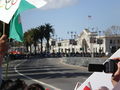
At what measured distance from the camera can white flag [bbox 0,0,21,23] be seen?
441cm

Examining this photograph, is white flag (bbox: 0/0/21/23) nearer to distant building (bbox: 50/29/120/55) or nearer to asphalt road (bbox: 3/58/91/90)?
asphalt road (bbox: 3/58/91/90)

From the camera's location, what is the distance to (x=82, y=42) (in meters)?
161

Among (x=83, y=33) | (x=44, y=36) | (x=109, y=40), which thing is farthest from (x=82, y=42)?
(x=44, y=36)

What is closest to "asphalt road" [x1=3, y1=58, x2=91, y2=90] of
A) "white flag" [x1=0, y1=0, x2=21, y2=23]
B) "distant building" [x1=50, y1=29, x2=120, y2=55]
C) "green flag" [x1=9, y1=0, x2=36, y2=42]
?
"green flag" [x1=9, y1=0, x2=36, y2=42]

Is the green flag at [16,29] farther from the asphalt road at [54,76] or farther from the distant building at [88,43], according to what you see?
the distant building at [88,43]

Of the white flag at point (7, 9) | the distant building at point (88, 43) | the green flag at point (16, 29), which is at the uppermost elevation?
the distant building at point (88, 43)

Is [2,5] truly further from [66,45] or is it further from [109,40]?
[66,45]

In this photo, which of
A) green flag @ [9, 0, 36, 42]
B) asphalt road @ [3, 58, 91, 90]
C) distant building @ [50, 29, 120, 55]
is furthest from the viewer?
distant building @ [50, 29, 120, 55]

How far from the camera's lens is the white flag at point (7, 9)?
173 inches

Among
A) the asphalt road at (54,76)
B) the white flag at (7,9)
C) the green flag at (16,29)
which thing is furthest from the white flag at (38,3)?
the asphalt road at (54,76)

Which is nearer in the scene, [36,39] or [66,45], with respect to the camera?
[36,39]

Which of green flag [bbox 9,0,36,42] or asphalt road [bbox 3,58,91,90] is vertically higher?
green flag [bbox 9,0,36,42]

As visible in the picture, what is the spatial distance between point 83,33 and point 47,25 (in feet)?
129

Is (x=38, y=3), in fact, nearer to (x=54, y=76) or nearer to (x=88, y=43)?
(x=54, y=76)
